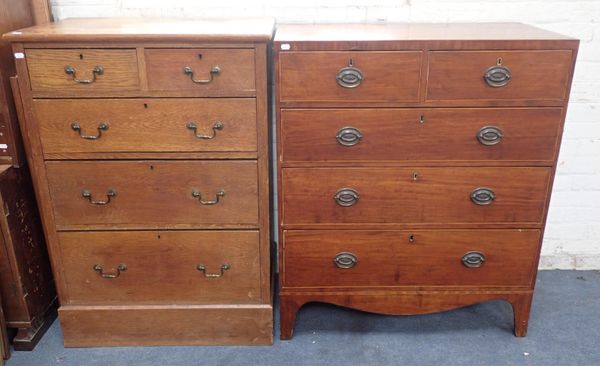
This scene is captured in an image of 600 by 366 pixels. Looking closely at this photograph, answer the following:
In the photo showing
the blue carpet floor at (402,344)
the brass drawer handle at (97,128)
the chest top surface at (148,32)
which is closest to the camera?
the chest top surface at (148,32)

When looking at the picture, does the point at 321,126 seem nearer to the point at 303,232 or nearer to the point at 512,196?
the point at 303,232

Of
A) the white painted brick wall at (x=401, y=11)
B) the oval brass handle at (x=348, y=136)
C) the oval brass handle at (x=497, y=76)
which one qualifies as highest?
the white painted brick wall at (x=401, y=11)

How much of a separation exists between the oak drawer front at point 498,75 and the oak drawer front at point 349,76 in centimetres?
8

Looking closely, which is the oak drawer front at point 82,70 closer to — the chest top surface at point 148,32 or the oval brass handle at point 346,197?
the chest top surface at point 148,32

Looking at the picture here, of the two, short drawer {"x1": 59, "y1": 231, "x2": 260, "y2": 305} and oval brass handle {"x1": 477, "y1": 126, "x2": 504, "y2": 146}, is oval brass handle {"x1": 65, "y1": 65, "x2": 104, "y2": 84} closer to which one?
short drawer {"x1": 59, "y1": 231, "x2": 260, "y2": 305}

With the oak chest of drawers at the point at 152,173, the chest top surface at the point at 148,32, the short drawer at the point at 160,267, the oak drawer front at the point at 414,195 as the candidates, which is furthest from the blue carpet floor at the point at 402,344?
the chest top surface at the point at 148,32

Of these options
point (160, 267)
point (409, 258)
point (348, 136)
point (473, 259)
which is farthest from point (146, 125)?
point (473, 259)

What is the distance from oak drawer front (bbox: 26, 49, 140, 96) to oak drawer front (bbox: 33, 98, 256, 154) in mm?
41

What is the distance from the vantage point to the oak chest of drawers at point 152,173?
1.62 meters

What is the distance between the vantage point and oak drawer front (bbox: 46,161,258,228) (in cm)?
175

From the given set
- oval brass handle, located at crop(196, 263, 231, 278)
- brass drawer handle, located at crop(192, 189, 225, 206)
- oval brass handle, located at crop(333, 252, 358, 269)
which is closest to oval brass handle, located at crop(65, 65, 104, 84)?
brass drawer handle, located at crop(192, 189, 225, 206)

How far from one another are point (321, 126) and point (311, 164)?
0.44 ft

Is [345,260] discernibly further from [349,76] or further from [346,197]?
[349,76]

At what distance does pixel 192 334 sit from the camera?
77.7 inches
